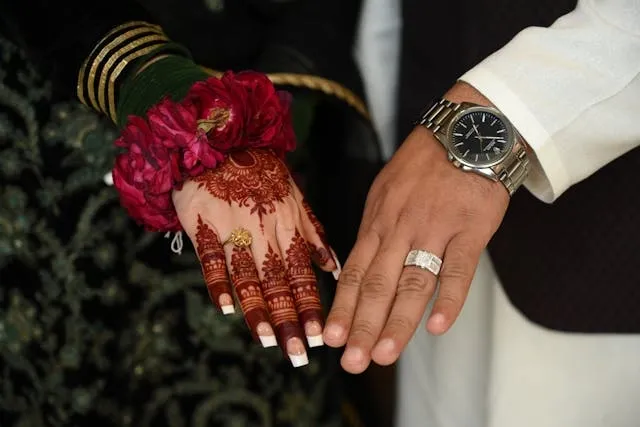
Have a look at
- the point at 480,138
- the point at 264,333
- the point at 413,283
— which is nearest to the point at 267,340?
the point at 264,333

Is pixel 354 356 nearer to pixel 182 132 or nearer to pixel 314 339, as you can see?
pixel 314 339

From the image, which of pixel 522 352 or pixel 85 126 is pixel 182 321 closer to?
pixel 85 126

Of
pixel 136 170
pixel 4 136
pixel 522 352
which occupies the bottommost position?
pixel 522 352

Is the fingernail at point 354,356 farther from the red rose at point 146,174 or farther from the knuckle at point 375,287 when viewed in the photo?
the red rose at point 146,174

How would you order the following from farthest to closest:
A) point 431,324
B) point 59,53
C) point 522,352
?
point 522,352 → point 59,53 → point 431,324

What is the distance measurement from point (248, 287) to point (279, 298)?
24 millimetres

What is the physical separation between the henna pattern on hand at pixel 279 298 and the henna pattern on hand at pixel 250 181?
4 centimetres

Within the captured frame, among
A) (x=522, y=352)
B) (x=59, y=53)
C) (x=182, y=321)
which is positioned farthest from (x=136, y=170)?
(x=522, y=352)

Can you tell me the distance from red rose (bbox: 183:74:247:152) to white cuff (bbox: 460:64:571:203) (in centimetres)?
20

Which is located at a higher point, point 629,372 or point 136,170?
point 136,170

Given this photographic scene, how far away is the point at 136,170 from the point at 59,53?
0.69 feet

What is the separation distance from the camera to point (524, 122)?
0.66 metres

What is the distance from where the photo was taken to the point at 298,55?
79cm

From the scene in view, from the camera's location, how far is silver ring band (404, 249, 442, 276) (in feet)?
1.99
